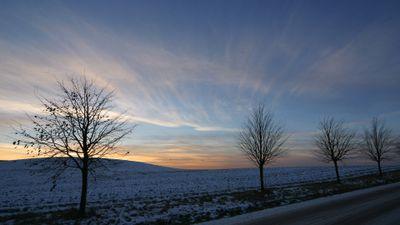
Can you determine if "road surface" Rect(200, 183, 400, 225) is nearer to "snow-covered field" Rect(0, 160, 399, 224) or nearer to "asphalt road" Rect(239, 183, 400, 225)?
"asphalt road" Rect(239, 183, 400, 225)

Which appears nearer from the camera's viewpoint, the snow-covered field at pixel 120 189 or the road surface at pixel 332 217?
the road surface at pixel 332 217

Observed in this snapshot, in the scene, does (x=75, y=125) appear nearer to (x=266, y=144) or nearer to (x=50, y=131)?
(x=50, y=131)

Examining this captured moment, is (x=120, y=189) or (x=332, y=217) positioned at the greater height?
(x=120, y=189)

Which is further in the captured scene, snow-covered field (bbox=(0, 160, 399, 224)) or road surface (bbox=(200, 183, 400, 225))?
snow-covered field (bbox=(0, 160, 399, 224))

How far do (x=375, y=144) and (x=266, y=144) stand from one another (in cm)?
3295

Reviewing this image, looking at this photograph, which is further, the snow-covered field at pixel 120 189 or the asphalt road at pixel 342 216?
the snow-covered field at pixel 120 189

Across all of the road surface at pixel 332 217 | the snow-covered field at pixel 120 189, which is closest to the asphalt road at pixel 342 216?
the road surface at pixel 332 217

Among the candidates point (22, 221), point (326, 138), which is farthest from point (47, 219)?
point (326, 138)

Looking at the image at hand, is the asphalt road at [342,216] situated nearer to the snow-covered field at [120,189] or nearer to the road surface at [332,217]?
the road surface at [332,217]

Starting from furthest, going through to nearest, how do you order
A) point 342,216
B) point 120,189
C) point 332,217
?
point 120,189, point 342,216, point 332,217

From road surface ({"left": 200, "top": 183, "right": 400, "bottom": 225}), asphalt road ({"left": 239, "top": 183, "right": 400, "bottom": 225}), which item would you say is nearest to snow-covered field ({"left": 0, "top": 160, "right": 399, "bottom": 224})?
road surface ({"left": 200, "top": 183, "right": 400, "bottom": 225})

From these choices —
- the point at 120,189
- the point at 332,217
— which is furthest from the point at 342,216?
the point at 120,189

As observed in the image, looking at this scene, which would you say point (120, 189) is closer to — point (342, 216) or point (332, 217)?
point (332, 217)

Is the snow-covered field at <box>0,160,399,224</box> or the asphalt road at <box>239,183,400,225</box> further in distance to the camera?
the snow-covered field at <box>0,160,399,224</box>
